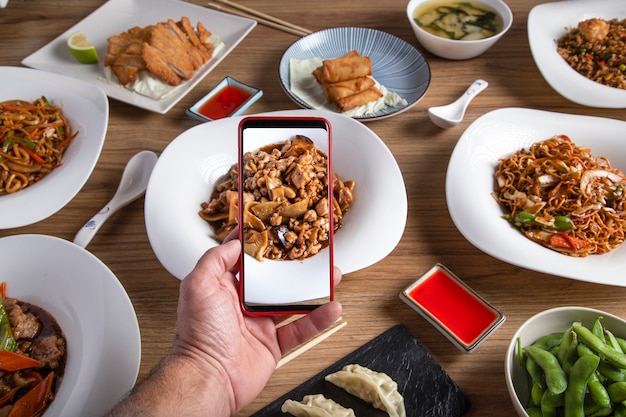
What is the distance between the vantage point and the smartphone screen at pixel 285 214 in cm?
129

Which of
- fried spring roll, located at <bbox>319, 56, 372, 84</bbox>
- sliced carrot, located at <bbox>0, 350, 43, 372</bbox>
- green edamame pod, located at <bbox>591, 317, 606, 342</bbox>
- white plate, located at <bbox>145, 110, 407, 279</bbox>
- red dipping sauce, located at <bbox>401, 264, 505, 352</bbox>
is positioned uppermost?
fried spring roll, located at <bbox>319, 56, 372, 84</bbox>

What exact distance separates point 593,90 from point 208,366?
1884 millimetres

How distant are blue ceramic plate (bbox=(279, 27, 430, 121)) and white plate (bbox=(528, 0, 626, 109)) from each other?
53 centimetres

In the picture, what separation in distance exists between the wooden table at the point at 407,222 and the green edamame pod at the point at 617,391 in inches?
10.0

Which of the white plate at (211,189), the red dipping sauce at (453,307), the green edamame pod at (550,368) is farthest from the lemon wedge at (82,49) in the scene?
the green edamame pod at (550,368)

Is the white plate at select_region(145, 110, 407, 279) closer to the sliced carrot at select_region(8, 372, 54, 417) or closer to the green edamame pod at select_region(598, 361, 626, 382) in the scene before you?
the sliced carrot at select_region(8, 372, 54, 417)

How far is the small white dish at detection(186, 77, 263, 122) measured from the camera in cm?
202

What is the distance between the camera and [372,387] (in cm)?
123

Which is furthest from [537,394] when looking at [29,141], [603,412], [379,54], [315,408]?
[29,141]

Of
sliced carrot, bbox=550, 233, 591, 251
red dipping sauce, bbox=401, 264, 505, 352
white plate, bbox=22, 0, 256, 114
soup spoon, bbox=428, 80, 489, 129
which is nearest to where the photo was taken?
red dipping sauce, bbox=401, 264, 505, 352

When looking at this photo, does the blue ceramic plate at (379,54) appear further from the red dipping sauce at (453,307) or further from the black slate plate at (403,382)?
the black slate plate at (403,382)

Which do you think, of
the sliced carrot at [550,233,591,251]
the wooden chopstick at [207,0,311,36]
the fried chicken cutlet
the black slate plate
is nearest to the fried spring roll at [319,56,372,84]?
the wooden chopstick at [207,0,311,36]

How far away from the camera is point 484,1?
249 cm

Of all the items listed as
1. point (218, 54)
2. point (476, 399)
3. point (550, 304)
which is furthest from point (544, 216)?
point (218, 54)
